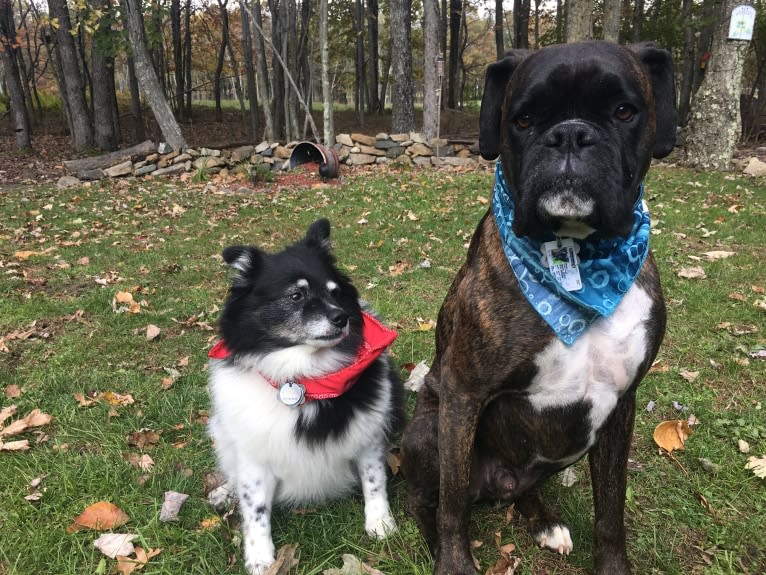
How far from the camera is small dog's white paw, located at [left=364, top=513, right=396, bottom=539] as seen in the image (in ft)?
8.70

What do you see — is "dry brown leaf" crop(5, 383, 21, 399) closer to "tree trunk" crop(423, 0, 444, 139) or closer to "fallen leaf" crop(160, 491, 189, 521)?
"fallen leaf" crop(160, 491, 189, 521)

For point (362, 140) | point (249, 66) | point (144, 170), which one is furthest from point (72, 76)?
point (362, 140)

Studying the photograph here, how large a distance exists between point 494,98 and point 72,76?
1805cm

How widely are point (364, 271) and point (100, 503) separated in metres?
3.98

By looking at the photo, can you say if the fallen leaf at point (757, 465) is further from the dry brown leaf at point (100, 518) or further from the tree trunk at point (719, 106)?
the tree trunk at point (719, 106)

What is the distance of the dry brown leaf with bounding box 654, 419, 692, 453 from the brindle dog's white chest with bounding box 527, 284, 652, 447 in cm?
149

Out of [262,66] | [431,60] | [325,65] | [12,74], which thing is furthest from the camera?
[262,66]

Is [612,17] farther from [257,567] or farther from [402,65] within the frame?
[257,567]

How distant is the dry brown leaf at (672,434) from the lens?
3.14 meters

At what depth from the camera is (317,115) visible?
29281 mm

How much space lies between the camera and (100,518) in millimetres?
2699

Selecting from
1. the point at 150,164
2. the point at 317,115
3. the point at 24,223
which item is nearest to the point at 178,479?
the point at 24,223

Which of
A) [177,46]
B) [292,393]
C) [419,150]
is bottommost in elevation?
[292,393]

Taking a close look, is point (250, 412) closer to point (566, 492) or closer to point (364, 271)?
point (566, 492)
